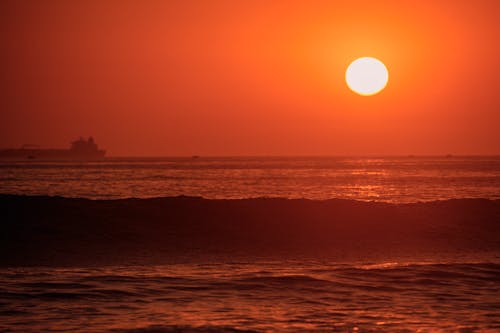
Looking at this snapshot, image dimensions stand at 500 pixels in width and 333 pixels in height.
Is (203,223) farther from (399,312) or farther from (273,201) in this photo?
(399,312)

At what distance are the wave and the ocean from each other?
0.05 metres

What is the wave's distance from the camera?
739 inches

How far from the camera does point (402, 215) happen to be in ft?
79.3

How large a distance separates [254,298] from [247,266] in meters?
3.97

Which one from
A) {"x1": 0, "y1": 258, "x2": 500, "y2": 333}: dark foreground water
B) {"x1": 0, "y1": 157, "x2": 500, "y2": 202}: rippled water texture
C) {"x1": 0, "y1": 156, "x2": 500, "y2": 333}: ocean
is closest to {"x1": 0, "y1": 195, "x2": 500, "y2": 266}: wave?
{"x1": 0, "y1": 156, "x2": 500, "y2": 333}: ocean

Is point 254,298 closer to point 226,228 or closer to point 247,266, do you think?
point 247,266

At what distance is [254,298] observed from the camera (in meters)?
11.6

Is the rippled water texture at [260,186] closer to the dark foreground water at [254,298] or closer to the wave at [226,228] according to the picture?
the wave at [226,228]

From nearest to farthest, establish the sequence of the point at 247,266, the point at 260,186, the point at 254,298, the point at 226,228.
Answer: the point at 254,298 → the point at 247,266 → the point at 226,228 → the point at 260,186

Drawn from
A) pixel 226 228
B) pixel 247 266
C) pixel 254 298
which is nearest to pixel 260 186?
pixel 226 228

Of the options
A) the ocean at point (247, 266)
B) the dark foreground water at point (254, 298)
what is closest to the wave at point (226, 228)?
the ocean at point (247, 266)

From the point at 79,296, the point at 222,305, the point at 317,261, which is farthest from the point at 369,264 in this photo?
the point at 79,296

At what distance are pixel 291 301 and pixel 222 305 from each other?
125 cm

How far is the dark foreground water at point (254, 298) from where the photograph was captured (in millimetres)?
9695
